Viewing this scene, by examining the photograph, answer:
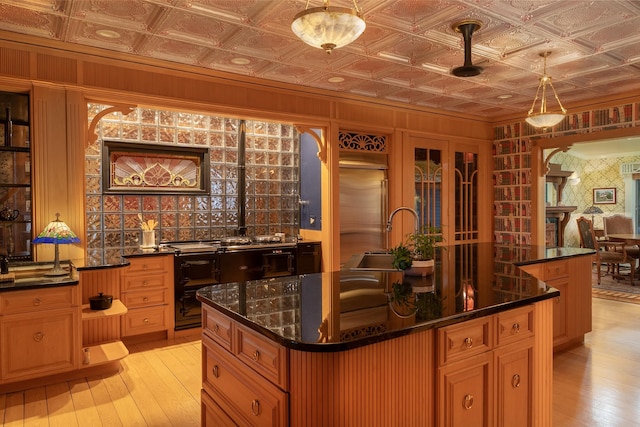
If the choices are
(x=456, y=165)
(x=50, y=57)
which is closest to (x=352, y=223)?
(x=456, y=165)

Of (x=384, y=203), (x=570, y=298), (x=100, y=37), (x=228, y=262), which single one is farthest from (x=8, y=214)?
(x=570, y=298)

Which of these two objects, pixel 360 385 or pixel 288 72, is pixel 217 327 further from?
pixel 288 72

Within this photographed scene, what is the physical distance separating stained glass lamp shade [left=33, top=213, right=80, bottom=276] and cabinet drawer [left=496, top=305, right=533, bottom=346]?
3.04m

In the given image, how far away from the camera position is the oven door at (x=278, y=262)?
4.87 metres

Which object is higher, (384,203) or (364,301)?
(384,203)

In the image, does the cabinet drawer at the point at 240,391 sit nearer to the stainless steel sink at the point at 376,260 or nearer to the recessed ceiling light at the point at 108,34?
the stainless steel sink at the point at 376,260

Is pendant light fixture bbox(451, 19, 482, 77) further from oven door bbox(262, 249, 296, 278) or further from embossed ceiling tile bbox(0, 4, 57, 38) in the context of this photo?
embossed ceiling tile bbox(0, 4, 57, 38)

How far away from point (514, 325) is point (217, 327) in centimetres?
142

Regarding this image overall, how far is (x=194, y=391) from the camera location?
3.13 meters

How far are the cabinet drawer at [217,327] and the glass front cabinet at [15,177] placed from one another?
233 cm

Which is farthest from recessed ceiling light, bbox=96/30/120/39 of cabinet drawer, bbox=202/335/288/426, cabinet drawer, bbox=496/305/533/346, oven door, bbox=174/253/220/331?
cabinet drawer, bbox=496/305/533/346

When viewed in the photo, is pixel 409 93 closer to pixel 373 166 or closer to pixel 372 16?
pixel 373 166

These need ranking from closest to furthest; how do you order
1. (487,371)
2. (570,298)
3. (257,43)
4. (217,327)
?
(487,371)
(217,327)
(257,43)
(570,298)

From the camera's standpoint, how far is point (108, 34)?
3.42 metres
